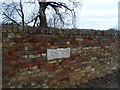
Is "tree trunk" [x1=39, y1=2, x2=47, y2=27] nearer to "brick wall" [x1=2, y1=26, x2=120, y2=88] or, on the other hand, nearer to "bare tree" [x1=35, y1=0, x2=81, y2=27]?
"bare tree" [x1=35, y1=0, x2=81, y2=27]

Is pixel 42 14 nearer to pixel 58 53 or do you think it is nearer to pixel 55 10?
pixel 55 10

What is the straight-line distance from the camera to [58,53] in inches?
265

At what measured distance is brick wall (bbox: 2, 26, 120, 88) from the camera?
5380 millimetres

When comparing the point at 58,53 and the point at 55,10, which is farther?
the point at 55,10

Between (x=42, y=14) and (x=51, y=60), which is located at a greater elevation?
(x=42, y=14)

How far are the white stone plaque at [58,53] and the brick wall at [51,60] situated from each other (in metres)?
0.07

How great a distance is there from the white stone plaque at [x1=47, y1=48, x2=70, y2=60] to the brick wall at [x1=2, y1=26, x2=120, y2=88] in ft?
0.24

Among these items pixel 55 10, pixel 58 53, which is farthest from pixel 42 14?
pixel 58 53

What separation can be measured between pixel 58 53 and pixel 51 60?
1.04 ft

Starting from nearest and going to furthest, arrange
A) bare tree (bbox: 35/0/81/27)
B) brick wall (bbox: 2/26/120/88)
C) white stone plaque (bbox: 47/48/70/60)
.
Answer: brick wall (bbox: 2/26/120/88), white stone plaque (bbox: 47/48/70/60), bare tree (bbox: 35/0/81/27)

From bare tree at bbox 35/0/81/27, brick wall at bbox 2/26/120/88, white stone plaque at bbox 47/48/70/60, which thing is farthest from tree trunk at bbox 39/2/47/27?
white stone plaque at bbox 47/48/70/60

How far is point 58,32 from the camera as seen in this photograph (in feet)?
22.1

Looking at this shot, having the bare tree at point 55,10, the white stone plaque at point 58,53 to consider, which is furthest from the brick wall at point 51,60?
the bare tree at point 55,10

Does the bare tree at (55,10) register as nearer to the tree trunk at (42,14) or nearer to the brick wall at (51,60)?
the tree trunk at (42,14)
